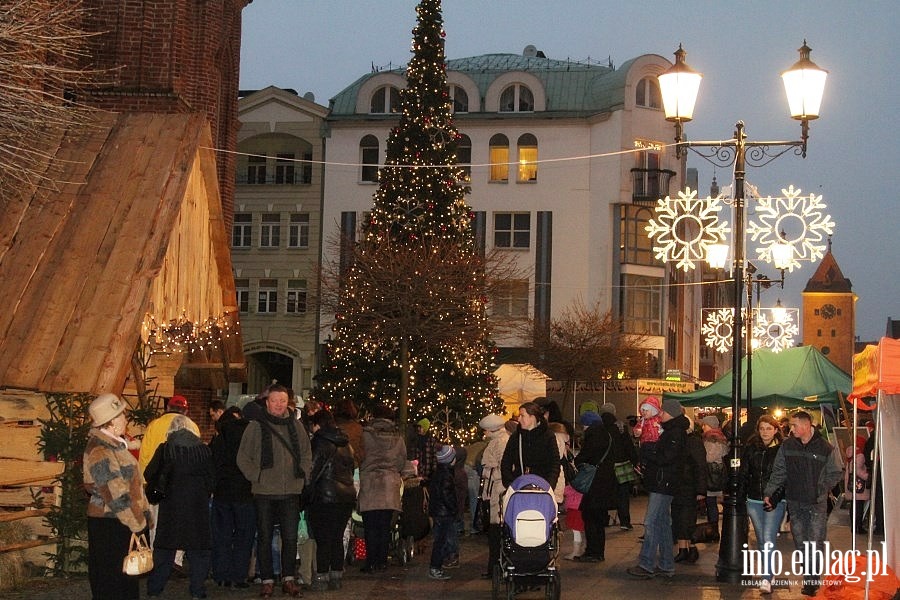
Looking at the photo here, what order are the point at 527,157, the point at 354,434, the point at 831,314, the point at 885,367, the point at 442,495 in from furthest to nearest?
the point at 831,314, the point at 527,157, the point at 442,495, the point at 354,434, the point at 885,367

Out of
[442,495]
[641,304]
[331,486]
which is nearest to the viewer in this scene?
[331,486]

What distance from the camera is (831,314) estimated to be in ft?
519

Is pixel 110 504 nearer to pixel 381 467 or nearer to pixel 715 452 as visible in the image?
pixel 381 467

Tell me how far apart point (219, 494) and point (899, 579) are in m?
6.48

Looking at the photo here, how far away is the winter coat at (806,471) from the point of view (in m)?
13.1

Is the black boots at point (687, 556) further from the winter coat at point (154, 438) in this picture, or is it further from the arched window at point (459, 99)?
the arched window at point (459, 99)

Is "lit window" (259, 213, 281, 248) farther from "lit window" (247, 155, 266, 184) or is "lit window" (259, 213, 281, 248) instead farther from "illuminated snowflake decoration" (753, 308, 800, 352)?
"illuminated snowflake decoration" (753, 308, 800, 352)

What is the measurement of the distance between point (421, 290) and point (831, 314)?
138 meters

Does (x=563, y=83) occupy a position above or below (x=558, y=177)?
above

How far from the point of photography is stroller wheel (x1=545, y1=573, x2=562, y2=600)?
12031 mm

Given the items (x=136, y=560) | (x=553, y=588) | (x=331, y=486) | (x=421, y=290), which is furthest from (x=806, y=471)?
(x=421, y=290)

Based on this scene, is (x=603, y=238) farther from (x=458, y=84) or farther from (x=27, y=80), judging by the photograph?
(x=27, y=80)

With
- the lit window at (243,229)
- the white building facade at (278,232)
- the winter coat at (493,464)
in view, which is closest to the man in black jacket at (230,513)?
the winter coat at (493,464)

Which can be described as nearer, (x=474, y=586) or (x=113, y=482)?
(x=113, y=482)
